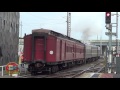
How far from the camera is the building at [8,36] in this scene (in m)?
41.6

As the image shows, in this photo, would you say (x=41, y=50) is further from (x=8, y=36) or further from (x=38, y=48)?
(x=8, y=36)

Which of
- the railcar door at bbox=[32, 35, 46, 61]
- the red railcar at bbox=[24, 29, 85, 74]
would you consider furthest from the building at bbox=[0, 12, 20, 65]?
the railcar door at bbox=[32, 35, 46, 61]

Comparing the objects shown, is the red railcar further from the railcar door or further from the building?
the building

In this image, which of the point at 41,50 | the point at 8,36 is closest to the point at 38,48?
the point at 41,50

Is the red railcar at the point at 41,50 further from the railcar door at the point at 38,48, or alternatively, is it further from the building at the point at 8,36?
the building at the point at 8,36

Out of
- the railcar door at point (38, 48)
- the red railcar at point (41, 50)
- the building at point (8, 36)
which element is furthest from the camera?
the building at point (8, 36)

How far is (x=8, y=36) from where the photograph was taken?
4491 centimetres

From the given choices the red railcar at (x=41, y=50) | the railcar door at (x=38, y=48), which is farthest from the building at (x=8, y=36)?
the railcar door at (x=38, y=48)
